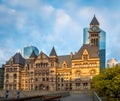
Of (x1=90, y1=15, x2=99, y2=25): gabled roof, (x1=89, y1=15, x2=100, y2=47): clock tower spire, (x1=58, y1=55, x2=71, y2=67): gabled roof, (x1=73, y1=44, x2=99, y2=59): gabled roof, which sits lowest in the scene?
(x1=58, y1=55, x2=71, y2=67): gabled roof

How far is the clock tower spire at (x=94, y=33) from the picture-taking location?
123 metres

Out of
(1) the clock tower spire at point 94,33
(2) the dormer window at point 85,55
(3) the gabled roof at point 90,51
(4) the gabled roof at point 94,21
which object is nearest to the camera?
(3) the gabled roof at point 90,51

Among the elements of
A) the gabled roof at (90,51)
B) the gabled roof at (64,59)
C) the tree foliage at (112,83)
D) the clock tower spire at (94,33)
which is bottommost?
the tree foliage at (112,83)

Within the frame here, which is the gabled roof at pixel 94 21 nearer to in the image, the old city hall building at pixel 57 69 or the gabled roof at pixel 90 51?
the old city hall building at pixel 57 69

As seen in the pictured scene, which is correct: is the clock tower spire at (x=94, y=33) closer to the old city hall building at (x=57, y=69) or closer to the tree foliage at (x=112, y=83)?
the old city hall building at (x=57, y=69)

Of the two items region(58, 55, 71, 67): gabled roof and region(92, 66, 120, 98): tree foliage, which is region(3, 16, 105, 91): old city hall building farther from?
region(92, 66, 120, 98): tree foliage

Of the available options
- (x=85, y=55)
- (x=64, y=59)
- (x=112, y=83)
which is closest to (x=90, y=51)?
(x=85, y=55)

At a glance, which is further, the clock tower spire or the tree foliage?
the clock tower spire

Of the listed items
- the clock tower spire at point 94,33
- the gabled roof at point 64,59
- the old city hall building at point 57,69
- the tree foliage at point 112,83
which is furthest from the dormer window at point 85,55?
the tree foliage at point 112,83

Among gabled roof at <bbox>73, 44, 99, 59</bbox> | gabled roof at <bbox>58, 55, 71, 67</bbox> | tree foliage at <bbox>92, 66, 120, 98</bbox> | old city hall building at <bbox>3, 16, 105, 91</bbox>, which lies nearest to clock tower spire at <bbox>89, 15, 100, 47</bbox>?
old city hall building at <bbox>3, 16, 105, 91</bbox>

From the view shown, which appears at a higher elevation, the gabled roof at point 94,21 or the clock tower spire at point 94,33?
the gabled roof at point 94,21

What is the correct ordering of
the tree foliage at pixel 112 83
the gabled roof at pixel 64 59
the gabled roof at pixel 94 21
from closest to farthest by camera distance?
the tree foliage at pixel 112 83 < the gabled roof at pixel 64 59 < the gabled roof at pixel 94 21

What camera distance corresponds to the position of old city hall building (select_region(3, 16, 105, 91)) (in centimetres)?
10856

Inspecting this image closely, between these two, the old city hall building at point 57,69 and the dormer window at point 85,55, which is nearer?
the old city hall building at point 57,69
